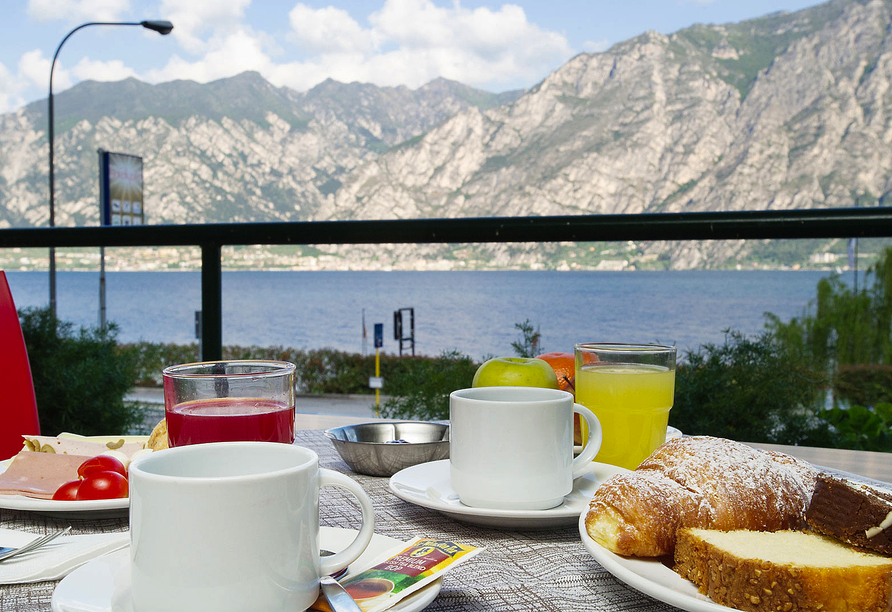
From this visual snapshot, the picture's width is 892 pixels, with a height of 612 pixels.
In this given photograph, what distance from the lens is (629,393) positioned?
89 cm

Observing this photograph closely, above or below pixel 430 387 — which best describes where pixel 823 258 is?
above

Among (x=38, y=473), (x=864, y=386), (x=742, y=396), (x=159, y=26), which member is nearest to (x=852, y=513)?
(x=38, y=473)

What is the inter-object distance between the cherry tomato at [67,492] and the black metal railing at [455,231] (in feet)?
3.24

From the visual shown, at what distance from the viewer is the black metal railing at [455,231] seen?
1.41m

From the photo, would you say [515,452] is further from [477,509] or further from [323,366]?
[323,366]

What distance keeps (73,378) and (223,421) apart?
305 centimetres

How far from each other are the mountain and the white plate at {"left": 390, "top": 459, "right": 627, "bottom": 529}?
72.7 meters

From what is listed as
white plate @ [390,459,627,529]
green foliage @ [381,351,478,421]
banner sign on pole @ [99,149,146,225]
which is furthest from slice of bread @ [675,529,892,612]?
banner sign on pole @ [99,149,146,225]

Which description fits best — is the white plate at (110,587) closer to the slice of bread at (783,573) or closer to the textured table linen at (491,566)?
the textured table linen at (491,566)

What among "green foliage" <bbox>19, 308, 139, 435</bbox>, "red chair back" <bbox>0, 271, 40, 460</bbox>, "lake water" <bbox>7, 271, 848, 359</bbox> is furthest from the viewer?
"lake water" <bbox>7, 271, 848, 359</bbox>

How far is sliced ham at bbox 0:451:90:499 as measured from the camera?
713mm

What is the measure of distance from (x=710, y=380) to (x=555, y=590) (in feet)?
5.82

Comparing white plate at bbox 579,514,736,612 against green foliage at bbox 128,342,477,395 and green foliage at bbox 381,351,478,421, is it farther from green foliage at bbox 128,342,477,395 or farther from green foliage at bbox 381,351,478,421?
green foliage at bbox 128,342,477,395

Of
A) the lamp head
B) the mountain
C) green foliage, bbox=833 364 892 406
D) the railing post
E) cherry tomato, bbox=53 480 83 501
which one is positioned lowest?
green foliage, bbox=833 364 892 406
